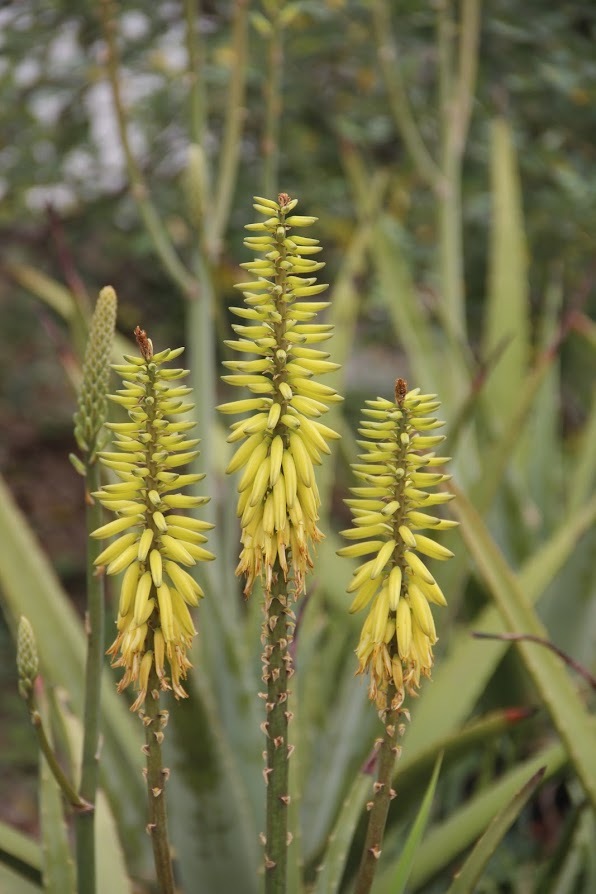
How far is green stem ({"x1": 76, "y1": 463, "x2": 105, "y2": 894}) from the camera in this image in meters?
0.66

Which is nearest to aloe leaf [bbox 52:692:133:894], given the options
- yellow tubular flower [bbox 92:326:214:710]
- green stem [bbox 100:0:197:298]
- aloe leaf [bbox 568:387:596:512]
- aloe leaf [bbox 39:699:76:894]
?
aloe leaf [bbox 39:699:76:894]

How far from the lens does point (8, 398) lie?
2857mm

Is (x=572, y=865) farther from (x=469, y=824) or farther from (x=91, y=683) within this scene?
(x=91, y=683)

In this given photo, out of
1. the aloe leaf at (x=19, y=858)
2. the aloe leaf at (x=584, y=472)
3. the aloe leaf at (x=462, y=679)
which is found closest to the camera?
the aloe leaf at (x=19, y=858)

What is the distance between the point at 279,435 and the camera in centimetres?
58

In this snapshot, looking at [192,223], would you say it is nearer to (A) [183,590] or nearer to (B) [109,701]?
(B) [109,701]

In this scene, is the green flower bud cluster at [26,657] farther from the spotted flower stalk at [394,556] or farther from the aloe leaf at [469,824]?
the aloe leaf at [469,824]

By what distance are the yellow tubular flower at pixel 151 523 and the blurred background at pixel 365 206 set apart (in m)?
0.93

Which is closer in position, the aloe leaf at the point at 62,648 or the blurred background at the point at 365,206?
the aloe leaf at the point at 62,648

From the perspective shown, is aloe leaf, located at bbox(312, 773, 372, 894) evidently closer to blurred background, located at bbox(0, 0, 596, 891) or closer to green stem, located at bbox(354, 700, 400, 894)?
green stem, located at bbox(354, 700, 400, 894)

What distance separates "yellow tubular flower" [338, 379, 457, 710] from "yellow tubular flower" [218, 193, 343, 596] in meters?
0.03

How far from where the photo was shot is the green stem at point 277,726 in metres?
0.57

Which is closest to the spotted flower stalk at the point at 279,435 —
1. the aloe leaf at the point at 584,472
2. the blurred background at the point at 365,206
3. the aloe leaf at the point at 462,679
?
the aloe leaf at the point at 462,679

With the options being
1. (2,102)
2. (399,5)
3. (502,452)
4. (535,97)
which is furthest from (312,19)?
(502,452)
